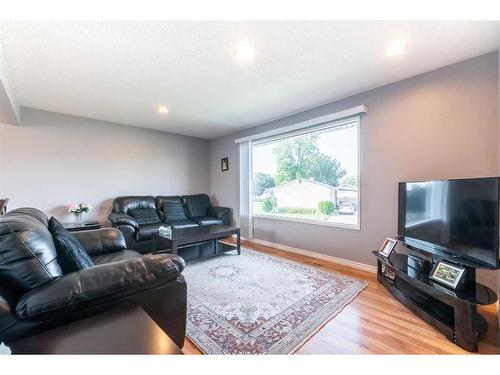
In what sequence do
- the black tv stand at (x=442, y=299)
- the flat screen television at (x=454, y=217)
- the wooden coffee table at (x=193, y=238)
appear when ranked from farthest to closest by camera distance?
the wooden coffee table at (x=193, y=238)
the flat screen television at (x=454, y=217)
the black tv stand at (x=442, y=299)

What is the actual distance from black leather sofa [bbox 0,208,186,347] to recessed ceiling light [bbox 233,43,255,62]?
1.77 metres

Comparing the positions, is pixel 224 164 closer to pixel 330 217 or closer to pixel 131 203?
pixel 131 203

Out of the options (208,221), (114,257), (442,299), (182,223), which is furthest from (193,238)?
(442,299)

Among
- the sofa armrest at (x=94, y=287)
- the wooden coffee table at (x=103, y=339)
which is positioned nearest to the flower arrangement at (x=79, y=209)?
the sofa armrest at (x=94, y=287)

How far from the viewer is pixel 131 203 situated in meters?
4.03

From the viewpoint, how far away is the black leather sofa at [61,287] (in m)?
0.88

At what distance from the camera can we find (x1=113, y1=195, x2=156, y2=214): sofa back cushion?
3.92 meters

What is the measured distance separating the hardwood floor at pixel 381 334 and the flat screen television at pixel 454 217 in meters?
0.59

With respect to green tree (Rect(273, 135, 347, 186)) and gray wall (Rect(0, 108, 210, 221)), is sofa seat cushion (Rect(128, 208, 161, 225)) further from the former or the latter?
green tree (Rect(273, 135, 347, 186))

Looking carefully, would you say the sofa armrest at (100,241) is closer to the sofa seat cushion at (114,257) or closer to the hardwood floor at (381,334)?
the sofa seat cushion at (114,257)

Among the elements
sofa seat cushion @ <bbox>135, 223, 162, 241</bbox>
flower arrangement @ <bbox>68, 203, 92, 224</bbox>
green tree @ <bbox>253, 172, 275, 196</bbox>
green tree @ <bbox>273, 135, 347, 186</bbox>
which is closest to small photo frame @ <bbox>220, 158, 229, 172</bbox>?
green tree @ <bbox>253, 172, 275, 196</bbox>

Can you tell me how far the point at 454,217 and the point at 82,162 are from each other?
4.98m
